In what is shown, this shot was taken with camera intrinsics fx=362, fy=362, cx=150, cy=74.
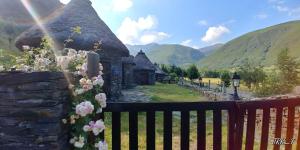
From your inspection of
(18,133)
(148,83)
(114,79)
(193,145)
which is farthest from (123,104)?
(148,83)

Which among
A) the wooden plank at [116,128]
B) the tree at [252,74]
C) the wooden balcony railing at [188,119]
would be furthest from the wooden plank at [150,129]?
the tree at [252,74]

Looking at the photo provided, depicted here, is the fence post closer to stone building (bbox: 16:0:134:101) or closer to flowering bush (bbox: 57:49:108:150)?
flowering bush (bbox: 57:49:108:150)

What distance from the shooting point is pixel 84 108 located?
390 centimetres

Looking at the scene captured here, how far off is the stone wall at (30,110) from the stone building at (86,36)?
12385 millimetres

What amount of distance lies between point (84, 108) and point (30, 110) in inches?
21.7

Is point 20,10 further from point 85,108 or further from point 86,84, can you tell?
point 85,108

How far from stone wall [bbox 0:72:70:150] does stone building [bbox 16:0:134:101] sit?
12385 millimetres

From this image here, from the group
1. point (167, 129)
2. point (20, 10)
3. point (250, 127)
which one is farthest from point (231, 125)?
point (20, 10)

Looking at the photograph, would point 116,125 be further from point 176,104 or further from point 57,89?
point 57,89

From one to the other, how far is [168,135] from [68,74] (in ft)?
5.10

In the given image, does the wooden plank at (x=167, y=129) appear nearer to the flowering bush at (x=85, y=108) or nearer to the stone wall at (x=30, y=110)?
the flowering bush at (x=85, y=108)

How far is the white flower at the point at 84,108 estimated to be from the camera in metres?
3.90

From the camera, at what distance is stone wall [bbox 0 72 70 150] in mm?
3719

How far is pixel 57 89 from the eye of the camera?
3791mm
